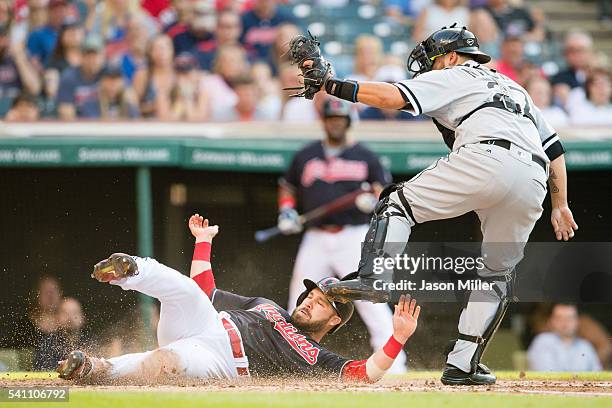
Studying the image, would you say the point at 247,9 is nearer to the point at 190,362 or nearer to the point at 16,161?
the point at 16,161

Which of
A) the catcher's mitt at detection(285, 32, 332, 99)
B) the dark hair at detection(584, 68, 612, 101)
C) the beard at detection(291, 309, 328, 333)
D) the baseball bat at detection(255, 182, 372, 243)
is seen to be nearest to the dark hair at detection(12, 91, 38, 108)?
the baseball bat at detection(255, 182, 372, 243)

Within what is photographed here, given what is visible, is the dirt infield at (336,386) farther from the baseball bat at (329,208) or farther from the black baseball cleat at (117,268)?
the baseball bat at (329,208)

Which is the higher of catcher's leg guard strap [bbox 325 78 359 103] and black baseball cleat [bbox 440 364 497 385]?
catcher's leg guard strap [bbox 325 78 359 103]

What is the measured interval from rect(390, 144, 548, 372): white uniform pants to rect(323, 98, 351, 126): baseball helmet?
2843mm

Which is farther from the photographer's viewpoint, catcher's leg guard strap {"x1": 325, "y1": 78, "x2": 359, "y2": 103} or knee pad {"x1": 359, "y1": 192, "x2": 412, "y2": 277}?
knee pad {"x1": 359, "y1": 192, "x2": 412, "y2": 277}

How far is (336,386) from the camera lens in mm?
5207

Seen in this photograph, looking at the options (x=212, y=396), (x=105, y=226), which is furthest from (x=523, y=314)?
(x=212, y=396)

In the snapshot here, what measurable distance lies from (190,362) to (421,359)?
10.4 feet

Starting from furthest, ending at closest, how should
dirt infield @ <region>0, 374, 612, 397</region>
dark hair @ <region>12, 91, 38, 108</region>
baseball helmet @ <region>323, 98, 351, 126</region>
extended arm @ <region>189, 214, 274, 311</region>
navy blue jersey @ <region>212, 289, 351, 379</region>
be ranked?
dark hair @ <region>12, 91, 38, 108</region>
baseball helmet @ <region>323, 98, 351, 126</region>
extended arm @ <region>189, 214, 274, 311</region>
navy blue jersey @ <region>212, 289, 351, 379</region>
dirt infield @ <region>0, 374, 612, 397</region>

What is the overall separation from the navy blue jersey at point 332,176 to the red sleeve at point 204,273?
2461mm

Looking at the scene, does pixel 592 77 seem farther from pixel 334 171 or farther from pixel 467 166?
pixel 467 166

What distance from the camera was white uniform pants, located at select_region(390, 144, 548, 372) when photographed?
5.08m

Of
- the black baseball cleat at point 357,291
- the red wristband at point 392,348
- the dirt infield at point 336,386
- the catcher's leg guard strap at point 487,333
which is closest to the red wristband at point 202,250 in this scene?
the dirt infield at point 336,386

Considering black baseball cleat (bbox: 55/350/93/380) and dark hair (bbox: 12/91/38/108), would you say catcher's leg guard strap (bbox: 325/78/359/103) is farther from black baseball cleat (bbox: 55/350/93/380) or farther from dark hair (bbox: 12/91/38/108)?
dark hair (bbox: 12/91/38/108)
